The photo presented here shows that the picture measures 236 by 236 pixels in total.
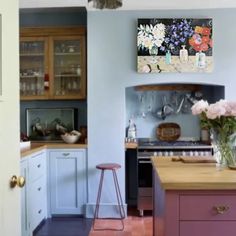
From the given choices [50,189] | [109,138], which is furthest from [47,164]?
[109,138]

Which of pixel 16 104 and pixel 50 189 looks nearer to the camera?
pixel 16 104

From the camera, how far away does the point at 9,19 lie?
5.17 feet

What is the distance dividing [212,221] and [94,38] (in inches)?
114

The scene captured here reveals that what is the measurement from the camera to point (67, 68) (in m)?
4.41

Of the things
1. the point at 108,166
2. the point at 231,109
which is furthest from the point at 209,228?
the point at 108,166

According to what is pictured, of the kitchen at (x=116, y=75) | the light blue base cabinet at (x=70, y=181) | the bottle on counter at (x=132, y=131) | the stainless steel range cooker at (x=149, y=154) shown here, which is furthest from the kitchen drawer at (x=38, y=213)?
the bottle on counter at (x=132, y=131)

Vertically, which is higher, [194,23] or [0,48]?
[194,23]

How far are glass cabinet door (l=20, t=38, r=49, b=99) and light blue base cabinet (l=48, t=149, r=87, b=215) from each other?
0.94 meters

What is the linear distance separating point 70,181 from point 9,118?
8.57 feet

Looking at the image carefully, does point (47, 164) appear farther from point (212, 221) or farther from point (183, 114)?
point (212, 221)

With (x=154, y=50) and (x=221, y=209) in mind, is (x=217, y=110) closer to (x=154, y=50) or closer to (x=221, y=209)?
(x=221, y=209)

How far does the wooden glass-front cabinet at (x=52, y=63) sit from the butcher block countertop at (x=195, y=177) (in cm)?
245

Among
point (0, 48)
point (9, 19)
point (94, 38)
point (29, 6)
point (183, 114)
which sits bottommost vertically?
point (183, 114)

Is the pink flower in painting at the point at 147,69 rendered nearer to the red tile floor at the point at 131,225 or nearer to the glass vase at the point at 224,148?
the red tile floor at the point at 131,225
